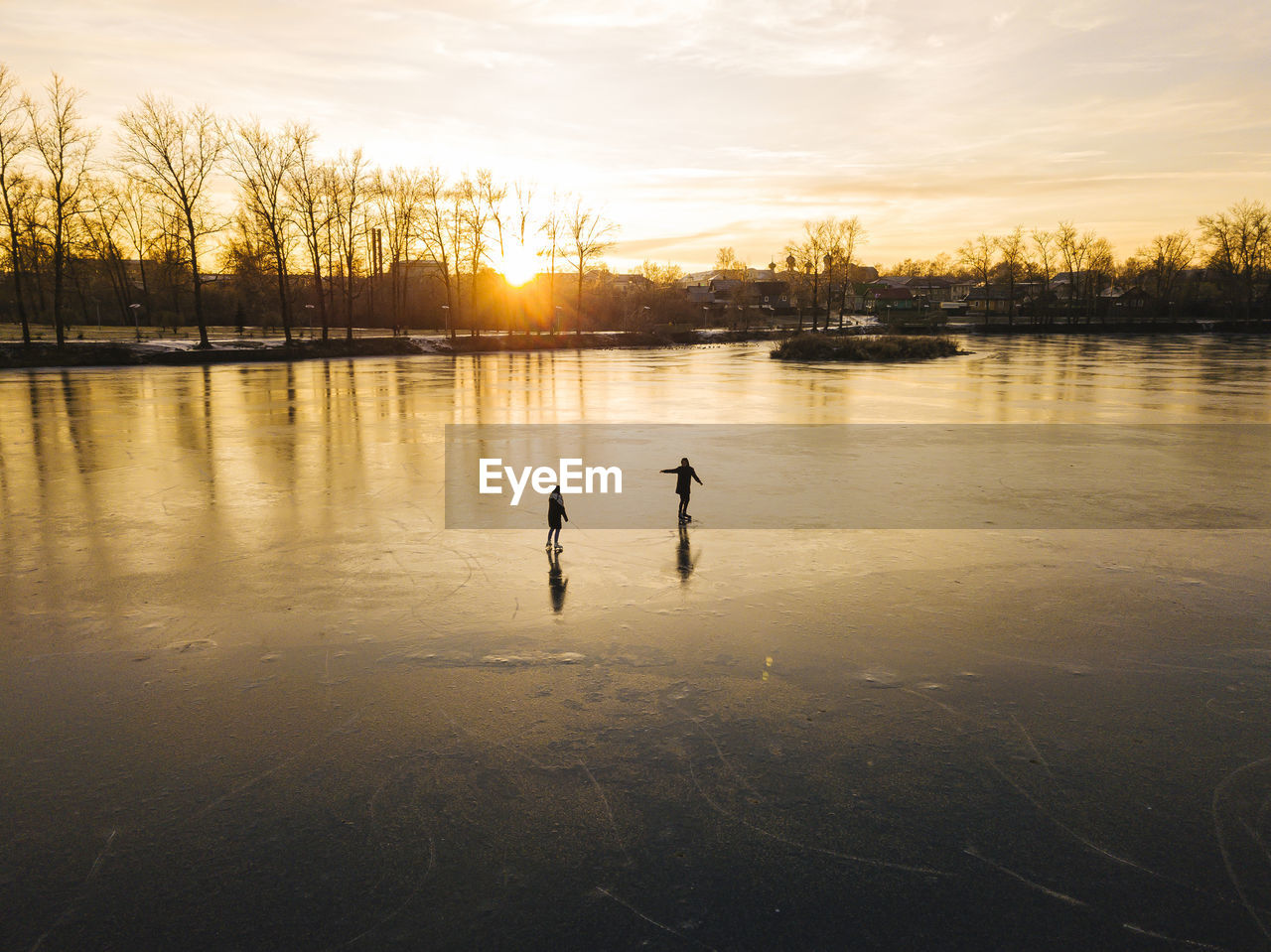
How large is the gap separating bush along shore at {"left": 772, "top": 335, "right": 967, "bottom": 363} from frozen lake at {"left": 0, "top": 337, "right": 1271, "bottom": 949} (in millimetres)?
49272

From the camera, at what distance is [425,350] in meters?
66.1

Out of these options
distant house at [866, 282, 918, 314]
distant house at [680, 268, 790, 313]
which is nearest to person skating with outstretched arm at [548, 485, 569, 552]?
distant house at [680, 268, 790, 313]

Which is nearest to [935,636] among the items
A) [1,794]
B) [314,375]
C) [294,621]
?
[294,621]

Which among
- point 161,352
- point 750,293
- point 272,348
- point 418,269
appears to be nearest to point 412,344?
point 272,348

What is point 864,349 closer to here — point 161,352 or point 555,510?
point 161,352

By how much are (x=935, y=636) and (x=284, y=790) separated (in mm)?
6347

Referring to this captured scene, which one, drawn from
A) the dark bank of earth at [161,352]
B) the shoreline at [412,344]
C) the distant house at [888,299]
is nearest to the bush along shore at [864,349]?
the shoreline at [412,344]

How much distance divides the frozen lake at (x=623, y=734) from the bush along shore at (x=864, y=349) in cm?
4927

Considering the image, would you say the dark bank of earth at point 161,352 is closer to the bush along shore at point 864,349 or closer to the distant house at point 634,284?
the bush along shore at point 864,349

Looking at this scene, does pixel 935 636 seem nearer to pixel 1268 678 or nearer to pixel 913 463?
pixel 1268 678

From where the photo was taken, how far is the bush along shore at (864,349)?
59.2m

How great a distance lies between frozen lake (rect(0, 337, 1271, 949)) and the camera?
4.45 meters

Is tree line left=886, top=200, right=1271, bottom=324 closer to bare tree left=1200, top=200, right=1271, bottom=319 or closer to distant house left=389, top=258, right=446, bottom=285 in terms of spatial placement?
bare tree left=1200, top=200, right=1271, bottom=319

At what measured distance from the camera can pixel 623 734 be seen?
628cm
